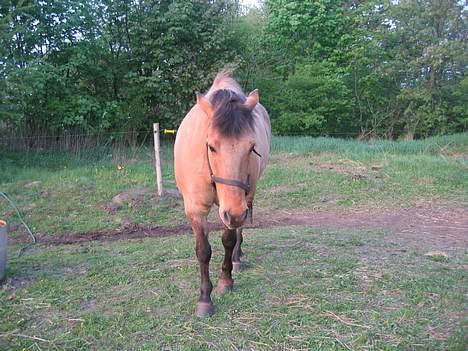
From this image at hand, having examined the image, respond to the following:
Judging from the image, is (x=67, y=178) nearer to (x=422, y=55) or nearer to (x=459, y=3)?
(x=422, y=55)

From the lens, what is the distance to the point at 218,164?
2447mm

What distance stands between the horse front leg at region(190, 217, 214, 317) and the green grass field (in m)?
0.08

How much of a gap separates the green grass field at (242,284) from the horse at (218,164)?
372 mm

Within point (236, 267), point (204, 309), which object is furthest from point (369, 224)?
point (204, 309)

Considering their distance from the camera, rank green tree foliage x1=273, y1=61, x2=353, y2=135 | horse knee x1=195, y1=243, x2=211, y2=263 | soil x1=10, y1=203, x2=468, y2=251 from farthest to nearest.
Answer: green tree foliage x1=273, y1=61, x2=353, y2=135
soil x1=10, y1=203, x2=468, y2=251
horse knee x1=195, y1=243, x2=211, y2=263

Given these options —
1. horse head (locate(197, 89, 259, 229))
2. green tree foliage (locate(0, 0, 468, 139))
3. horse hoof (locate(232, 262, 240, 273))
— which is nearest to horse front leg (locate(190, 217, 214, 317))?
horse head (locate(197, 89, 259, 229))

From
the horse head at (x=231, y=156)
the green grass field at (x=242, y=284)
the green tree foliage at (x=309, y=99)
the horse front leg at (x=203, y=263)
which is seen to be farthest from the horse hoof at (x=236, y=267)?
the green tree foliage at (x=309, y=99)

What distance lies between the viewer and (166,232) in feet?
17.9

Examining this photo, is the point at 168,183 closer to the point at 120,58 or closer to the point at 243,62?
the point at 120,58

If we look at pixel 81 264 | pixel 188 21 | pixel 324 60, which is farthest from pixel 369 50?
pixel 81 264

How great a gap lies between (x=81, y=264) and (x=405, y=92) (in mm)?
15059

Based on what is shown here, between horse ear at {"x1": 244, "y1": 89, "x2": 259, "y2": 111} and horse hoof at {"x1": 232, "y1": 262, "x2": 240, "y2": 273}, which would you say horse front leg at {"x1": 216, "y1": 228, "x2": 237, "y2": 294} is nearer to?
horse hoof at {"x1": 232, "y1": 262, "x2": 240, "y2": 273}

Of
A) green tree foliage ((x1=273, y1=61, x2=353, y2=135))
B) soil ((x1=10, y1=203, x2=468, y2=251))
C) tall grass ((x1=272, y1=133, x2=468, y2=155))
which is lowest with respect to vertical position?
soil ((x1=10, y1=203, x2=468, y2=251))

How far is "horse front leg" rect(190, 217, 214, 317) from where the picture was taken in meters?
2.91
